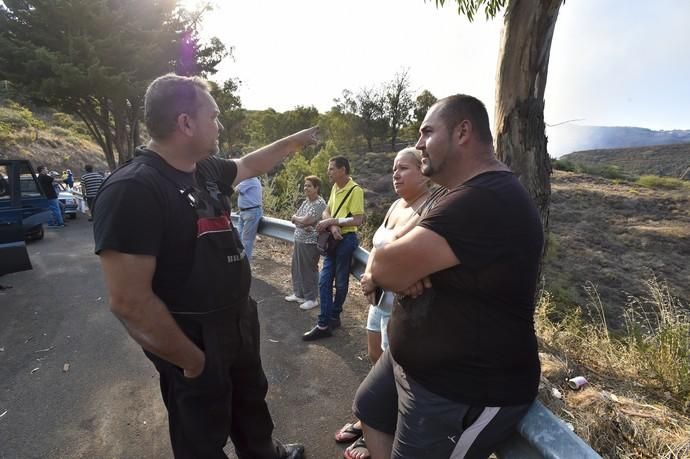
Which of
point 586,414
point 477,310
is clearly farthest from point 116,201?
point 586,414

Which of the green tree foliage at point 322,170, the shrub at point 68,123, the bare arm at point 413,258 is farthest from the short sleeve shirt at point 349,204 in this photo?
the shrub at point 68,123

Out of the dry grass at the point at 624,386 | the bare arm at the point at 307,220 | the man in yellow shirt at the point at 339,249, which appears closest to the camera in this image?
the dry grass at the point at 624,386

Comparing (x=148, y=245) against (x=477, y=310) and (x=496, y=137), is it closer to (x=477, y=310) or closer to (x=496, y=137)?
(x=477, y=310)

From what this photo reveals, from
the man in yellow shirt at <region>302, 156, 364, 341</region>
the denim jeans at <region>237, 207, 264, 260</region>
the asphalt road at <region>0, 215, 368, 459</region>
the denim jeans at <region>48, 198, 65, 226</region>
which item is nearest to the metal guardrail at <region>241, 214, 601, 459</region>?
the asphalt road at <region>0, 215, 368, 459</region>

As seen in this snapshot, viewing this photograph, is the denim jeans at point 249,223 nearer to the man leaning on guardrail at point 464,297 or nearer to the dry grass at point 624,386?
the dry grass at point 624,386

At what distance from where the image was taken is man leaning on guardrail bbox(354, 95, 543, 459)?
4.65ft

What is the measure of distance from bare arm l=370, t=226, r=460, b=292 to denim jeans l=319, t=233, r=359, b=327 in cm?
246

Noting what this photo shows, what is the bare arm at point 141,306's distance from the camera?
1.52m

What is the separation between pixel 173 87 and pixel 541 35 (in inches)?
110

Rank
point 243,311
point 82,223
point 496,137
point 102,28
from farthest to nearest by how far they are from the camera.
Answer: point 102,28, point 82,223, point 496,137, point 243,311

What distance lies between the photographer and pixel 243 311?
6.81ft

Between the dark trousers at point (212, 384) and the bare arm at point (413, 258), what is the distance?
2.84 ft

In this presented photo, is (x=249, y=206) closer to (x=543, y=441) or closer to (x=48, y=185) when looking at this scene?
(x=543, y=441)

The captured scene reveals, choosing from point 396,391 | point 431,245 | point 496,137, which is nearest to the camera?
point 431,245
